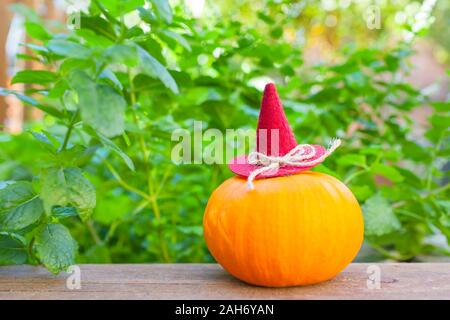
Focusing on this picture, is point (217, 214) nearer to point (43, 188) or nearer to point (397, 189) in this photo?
point (43, 188)

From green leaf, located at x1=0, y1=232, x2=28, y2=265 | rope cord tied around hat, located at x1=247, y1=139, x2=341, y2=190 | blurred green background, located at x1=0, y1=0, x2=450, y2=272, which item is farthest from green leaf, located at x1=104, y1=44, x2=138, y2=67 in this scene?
green leaf, located at x1=0, y1=232, x2=28, y2=265

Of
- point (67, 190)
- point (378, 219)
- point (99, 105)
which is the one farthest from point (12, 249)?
point (378, 219)

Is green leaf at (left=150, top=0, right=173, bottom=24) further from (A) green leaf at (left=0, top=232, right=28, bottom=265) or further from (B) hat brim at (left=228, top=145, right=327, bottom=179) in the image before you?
(A) green leaf at (left=0, top=232, right=28, bottom=265)

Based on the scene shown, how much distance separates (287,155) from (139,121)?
0.46 meters

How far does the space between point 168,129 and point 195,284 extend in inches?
15.3

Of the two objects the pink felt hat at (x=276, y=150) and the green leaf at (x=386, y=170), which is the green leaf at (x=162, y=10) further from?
the green leaf at (x=386, y=170)

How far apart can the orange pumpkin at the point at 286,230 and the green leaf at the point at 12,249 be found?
1.01 ft

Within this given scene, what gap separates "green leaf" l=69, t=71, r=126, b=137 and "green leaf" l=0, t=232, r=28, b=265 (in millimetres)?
338

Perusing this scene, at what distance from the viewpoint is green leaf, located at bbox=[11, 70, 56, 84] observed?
3.03 ft

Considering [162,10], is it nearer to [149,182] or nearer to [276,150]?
[276,150]

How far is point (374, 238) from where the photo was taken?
1.37m

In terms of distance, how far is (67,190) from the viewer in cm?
73

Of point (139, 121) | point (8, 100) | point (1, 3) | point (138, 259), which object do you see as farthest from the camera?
point (8, 100)
